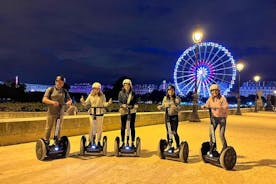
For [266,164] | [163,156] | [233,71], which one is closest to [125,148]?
[163,156]

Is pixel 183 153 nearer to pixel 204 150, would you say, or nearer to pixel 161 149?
pixel 204 150

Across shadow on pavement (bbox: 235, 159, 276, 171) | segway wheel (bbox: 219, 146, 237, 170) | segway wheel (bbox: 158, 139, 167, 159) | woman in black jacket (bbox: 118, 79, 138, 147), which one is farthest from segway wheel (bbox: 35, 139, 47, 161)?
shadow on pavement (bbox: 235, 159, 276, 171)

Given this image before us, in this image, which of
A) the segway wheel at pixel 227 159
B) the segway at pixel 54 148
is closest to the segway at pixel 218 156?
the segway wheel at pixel 227 159

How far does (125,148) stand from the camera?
909 centimetres

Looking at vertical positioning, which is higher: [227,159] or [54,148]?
[54,148]

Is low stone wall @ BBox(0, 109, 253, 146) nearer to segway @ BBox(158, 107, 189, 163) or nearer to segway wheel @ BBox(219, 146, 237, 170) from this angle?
segway @ BBox(158, 107, 189, 163)

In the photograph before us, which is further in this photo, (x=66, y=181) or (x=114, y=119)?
(x=114, y=119)

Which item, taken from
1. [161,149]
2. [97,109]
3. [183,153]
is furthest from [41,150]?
[183,153]

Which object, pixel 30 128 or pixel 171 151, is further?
pixel 30 128

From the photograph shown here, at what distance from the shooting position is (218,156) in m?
8.35

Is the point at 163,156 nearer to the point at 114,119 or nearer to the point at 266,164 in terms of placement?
the point at 266,164

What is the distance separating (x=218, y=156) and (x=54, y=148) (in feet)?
12.1

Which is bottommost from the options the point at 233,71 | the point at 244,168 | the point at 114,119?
the point at 244,168

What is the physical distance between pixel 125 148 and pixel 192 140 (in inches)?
171
